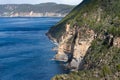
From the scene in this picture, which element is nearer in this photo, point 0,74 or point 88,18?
point 0,74

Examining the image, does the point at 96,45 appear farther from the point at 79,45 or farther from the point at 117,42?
the point at 79,45

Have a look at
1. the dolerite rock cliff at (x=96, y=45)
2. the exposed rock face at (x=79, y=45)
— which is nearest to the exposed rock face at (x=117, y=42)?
the dolerite rock cliff at (x=96, y=45)

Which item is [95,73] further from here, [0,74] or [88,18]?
[88,18]

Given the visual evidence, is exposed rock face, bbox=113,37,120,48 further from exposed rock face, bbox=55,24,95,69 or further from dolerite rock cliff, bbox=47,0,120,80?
exposed rock face, bbox=55,24,95,69

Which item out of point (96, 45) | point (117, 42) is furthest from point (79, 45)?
point (117, 42)

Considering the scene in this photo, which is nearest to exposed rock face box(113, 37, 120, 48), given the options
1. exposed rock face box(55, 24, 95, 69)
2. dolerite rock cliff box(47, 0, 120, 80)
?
dolerite rock cliff box(47, 0, 120, 80)

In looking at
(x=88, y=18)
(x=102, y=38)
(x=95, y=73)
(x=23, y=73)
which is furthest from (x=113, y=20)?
(x=95, y=73)

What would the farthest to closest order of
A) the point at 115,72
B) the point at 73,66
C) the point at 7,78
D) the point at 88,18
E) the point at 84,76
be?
the point at 88,18, the point at 73,66, the point at 7,78, the point at 115,72, the point at 84,76

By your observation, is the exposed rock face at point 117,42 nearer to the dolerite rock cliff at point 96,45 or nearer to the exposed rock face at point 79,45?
the dolerite rock cliff at point 96,45
